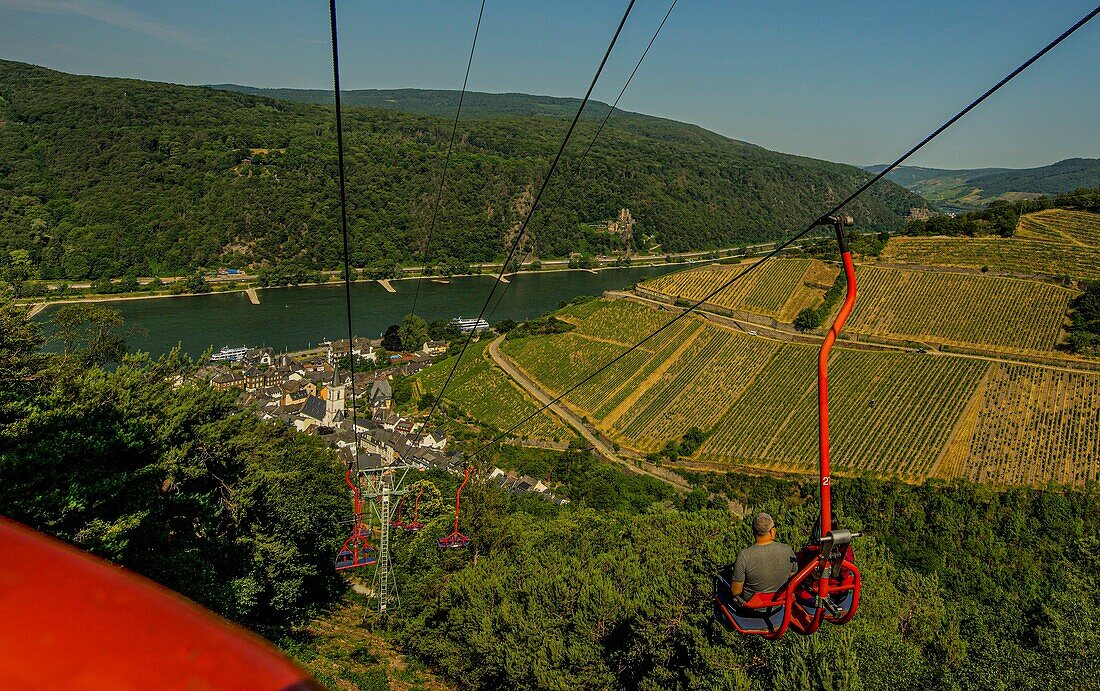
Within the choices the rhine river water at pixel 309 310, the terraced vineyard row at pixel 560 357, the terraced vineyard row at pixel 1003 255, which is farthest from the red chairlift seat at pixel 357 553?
the terraced vineyard row at pixel 1003 255

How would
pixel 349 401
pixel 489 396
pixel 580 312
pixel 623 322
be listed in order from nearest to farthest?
pixel 489 396 < pixel 349 401 < pixel 623 322 < pixel 580 312

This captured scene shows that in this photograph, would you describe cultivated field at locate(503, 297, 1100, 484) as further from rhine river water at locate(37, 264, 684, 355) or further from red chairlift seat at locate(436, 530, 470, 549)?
rhine river water at locate(37, 264, 684, 355)

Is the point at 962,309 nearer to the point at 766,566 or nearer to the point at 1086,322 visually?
the point at 1086,322

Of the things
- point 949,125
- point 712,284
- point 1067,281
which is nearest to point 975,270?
point 1067,281

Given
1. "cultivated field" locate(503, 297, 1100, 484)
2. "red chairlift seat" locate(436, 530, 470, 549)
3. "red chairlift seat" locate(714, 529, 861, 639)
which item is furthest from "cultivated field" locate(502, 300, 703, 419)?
"red chairlift seat" locate(714, 529, 861, 639)

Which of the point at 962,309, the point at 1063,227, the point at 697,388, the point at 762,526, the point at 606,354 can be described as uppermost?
the point at 762,526

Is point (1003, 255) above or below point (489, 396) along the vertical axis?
above

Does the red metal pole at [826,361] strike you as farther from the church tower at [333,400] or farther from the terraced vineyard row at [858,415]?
the church tower at [333,400]

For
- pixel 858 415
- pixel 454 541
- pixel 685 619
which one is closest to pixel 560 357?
pixel 858 415

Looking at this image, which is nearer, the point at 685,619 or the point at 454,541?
the point at 685,619
